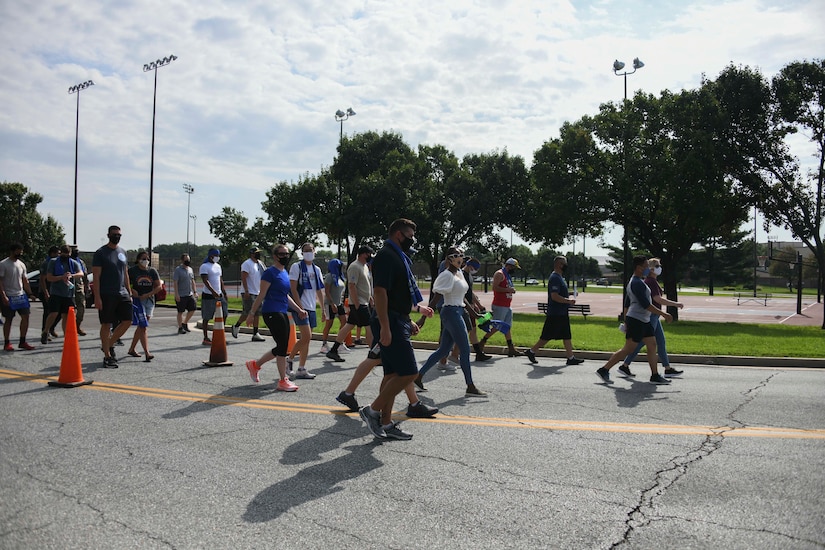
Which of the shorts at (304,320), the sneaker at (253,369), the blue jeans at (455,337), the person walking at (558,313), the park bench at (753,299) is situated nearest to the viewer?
the blue jeans at (455,337)

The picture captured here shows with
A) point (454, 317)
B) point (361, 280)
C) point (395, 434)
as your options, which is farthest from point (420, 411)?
point (361, 280)

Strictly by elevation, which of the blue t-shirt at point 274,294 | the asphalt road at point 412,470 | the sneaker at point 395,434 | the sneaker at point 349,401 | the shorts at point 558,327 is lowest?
the asphalt road at point 412,470

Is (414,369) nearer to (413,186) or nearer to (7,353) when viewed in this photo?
(7,353)

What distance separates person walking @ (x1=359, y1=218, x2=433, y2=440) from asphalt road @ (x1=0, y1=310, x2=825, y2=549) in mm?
286

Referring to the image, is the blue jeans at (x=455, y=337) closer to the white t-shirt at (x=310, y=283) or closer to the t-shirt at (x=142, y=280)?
the white t-shirt at (x=310, y=283)

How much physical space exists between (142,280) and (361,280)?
414cm

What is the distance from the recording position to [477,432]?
18.7 ft

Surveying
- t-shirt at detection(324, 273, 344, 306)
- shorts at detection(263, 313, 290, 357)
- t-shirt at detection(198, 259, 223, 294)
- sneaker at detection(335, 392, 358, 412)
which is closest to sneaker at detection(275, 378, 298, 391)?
shorts at detection(263, 313, 290, 357)

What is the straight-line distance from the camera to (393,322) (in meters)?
5.36

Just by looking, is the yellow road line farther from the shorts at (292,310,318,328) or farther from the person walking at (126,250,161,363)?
the person walking at (126,250,161,363)

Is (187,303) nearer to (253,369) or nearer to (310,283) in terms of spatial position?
(310,283)

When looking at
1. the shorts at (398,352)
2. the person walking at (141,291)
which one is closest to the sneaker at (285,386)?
the shorts at (398,352)

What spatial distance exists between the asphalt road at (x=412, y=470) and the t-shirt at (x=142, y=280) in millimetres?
3330

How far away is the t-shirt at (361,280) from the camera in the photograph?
962 cm
